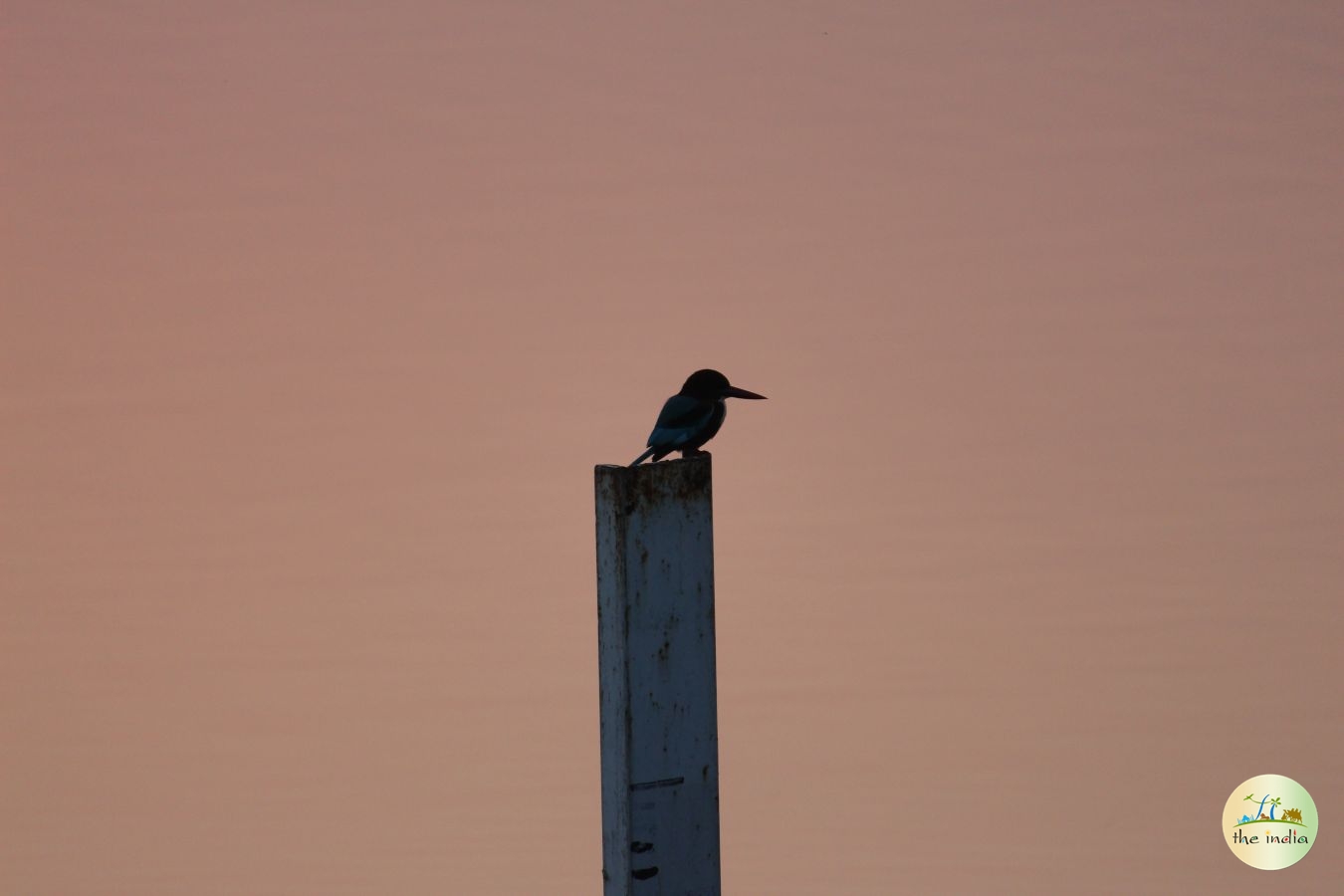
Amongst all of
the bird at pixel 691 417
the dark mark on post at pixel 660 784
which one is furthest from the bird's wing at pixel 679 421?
the dark mark on post at pixel 660 784

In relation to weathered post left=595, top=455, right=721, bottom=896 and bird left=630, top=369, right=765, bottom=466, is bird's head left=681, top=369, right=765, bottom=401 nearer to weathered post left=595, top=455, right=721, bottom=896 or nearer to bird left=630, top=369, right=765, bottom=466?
bird left=630, top=369, right=765, bottom=466

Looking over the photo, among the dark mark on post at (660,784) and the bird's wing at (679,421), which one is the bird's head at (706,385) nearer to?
the bird's wing at (679,421)

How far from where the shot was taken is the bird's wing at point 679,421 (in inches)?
186

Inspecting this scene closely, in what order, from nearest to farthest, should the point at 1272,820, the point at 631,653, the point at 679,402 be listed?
1. the point at 631,653
2. the point at 679,402
3. the point at 1272,820

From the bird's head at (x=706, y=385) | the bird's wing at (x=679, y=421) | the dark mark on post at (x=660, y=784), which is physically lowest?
the dark mark on post at (x=660, y=784)

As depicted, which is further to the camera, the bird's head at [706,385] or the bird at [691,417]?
the bird's head at [706,385]

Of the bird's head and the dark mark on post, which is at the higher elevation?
the bird's head

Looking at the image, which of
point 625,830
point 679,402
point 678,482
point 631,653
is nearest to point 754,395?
point 679,402

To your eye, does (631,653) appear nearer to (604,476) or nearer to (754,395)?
(604,476)

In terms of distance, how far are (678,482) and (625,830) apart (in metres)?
0.98

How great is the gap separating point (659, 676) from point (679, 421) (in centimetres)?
82

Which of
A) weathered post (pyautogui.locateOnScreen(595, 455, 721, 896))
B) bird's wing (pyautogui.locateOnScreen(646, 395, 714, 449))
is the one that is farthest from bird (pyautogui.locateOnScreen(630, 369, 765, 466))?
weathered post (pyautogui.locateOnScreen(595, 455, 721, 896))

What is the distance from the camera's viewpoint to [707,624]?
4.45 metres

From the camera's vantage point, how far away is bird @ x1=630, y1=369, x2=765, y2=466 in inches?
186
